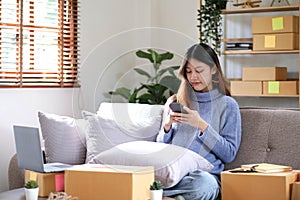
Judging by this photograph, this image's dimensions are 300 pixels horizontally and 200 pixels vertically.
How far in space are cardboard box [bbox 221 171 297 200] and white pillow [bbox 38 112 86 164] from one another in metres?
0.95

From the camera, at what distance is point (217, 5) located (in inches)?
172

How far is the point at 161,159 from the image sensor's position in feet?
8.85

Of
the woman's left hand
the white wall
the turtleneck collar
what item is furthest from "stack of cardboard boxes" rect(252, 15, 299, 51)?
the woman's left hand

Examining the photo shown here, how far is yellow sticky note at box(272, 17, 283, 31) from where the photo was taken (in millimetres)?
4082

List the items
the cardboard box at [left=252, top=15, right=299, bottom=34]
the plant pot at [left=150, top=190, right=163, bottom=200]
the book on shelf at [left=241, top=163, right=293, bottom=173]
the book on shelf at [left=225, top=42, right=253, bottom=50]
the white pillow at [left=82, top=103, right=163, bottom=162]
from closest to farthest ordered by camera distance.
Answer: the plant pot at [left=150, top=190, right=163, bottom=200], the book on shelf at [left=241, top=163, right=293, bottom=173], the white pillow at [left=82, top=103, right=163, bottom=162], the cardboard box at [left=252, top=15, right=299, bottom=34], the book on shelf at [left=225, top=42, right=253, bottom=50]

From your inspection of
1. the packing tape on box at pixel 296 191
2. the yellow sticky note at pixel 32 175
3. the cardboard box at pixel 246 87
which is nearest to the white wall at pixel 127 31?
the cardboard box at pixel 246 87

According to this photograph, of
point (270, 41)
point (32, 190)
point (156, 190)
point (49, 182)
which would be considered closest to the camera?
point (156, 190)

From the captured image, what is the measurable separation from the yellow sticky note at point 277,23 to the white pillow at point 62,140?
5.17ft

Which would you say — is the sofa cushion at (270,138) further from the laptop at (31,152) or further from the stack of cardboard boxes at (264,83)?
the stack of cardboard boxes at (264,83)

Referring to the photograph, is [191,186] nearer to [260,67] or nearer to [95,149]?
[95,149]

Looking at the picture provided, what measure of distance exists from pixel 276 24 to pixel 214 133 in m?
1.48

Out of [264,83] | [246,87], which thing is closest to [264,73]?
[264,83]

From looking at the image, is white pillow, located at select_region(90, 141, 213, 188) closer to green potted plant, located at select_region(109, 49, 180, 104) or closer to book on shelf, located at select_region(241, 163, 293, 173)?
book on shelf, located at select_region(241, 163, 293, 173)

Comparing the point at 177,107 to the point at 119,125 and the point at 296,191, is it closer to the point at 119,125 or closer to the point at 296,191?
the point at 119,125
